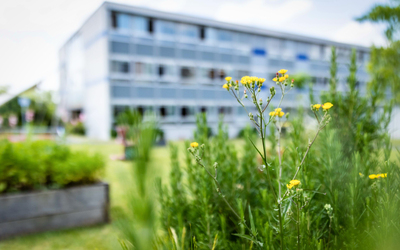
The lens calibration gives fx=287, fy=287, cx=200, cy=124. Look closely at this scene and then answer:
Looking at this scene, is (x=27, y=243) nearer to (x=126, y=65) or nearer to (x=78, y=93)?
(x=126, y=65)

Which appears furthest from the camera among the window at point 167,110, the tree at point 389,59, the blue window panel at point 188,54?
the blue window panel at point 188,54

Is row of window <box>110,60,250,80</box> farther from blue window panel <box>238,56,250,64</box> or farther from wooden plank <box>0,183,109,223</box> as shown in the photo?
wooden plank <box>0,183,109,223</box>

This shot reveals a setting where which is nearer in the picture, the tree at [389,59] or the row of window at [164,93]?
the tree at [389,59]

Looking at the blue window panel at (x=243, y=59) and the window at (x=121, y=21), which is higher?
the window at (x=121, y=21)

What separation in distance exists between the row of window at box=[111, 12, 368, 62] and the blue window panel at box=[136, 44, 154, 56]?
0.89 m

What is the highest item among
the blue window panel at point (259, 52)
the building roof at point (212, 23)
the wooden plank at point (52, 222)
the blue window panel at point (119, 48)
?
the building roof at point (212, 23)

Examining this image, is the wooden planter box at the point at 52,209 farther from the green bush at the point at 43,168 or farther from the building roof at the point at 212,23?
the building roof at the point at 212,23

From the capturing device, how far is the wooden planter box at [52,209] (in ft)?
10.4

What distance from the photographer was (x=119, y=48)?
1886 cm

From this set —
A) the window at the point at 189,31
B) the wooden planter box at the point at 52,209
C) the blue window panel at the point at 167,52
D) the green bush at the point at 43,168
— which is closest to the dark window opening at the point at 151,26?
the blue window panel at the point at 167,52

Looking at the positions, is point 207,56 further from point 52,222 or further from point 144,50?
point 52,222

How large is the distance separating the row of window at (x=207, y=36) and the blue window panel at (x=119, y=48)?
1.00m

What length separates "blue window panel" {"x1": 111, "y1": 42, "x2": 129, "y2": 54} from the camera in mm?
18641

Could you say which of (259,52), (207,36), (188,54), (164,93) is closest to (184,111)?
(164,93)
